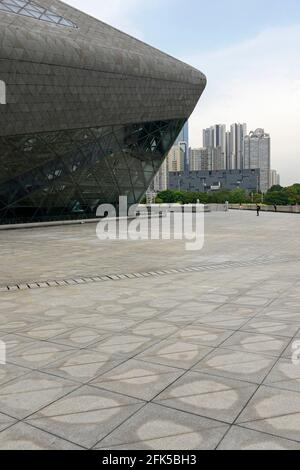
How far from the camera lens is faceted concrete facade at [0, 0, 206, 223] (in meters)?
28.9

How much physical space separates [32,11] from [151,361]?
32450 mm

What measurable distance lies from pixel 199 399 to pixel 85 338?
282 centimetres

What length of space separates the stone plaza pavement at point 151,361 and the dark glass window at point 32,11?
2442 cm

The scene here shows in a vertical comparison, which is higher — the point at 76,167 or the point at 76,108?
the point at 76,108

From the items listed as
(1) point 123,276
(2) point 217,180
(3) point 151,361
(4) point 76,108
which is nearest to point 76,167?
(4) point 76,108

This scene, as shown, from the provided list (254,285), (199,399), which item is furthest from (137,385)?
(254,285)

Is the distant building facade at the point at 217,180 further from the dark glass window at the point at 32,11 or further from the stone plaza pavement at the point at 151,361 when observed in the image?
the stone plaza pavement at the point at 151,361

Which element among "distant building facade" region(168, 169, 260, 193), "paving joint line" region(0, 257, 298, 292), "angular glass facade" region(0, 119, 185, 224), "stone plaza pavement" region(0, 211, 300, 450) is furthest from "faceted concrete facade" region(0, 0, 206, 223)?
"distant building facade" region(168, 169, 260, 193)

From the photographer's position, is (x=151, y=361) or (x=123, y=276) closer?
(x=151, y=361)

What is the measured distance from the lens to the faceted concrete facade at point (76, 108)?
28938 mm

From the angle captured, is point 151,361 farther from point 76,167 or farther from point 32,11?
point 32,11

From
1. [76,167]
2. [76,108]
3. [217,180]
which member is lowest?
[76,167]

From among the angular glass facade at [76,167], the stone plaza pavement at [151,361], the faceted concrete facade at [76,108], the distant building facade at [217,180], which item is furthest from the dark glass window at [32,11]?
the distant building facade at [217,180]

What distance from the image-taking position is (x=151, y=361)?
6.03m
